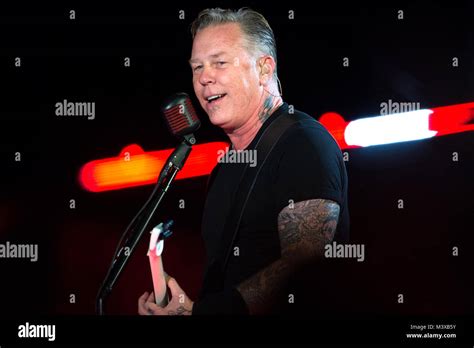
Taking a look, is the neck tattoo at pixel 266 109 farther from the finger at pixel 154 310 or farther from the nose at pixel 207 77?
the finger at pixel 154 310

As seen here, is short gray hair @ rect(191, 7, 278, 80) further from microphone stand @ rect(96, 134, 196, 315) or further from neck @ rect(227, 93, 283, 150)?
microphone stand @ rect(96, 134, 196, 315)

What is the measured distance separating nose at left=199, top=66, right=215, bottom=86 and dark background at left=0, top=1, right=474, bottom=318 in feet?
2.70

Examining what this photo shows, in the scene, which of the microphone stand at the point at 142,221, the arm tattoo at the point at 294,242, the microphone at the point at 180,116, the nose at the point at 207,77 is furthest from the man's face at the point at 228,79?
the arm tattoo at the point at 294,242

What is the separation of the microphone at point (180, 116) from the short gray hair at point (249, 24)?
38 centimetres

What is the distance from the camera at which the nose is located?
7.27 feet

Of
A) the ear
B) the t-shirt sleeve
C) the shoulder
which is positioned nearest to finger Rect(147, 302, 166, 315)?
the t-shirt sleeve

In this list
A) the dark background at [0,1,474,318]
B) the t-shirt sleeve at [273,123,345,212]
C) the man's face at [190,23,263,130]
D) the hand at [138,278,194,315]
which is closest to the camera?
the t-shirt sleeve at [273,123,345,212]

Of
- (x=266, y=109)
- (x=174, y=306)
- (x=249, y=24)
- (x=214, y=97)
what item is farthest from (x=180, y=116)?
(x=174, y=306)

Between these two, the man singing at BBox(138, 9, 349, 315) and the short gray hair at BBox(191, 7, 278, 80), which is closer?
the man singing at BBox(138, 9, 349, 315)

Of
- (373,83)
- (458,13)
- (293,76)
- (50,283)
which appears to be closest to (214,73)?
(293,76)

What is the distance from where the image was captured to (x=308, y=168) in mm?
1811

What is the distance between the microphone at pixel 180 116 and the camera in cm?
197

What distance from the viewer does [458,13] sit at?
2975 millimetres

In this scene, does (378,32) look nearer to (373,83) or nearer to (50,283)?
(373,83)
